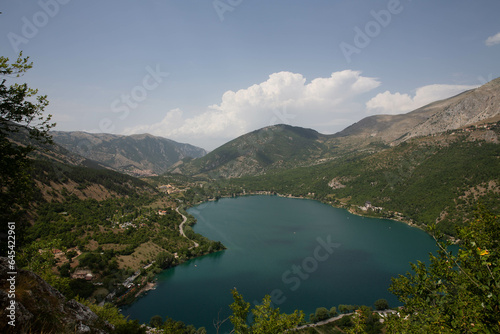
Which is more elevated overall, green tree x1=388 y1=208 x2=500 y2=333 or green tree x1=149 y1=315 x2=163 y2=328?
green tree x1=388 y1=208 x2=500 y2=333

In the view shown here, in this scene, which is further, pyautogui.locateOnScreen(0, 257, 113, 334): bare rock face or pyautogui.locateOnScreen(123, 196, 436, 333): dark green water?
pyautogui.locateOnScreen(123, 196, 436, 333): dark green water

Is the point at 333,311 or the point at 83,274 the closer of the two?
the point at 333,311

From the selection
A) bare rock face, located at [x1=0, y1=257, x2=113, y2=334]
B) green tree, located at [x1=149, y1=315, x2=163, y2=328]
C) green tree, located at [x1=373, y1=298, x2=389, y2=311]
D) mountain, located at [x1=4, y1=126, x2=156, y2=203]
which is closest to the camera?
bare rock face, located at [x1=0, y1=257, x2=113, y2=334]

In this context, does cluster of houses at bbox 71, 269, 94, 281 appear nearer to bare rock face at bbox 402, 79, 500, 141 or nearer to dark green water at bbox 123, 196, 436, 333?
dark green water at bbox 123, 196, 436, 333

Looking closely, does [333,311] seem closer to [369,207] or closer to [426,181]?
[369,207]

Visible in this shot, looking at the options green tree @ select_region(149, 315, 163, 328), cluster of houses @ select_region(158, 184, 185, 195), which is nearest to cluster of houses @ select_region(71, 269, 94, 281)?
green tree @ select_region(149, 315, 163, 328)

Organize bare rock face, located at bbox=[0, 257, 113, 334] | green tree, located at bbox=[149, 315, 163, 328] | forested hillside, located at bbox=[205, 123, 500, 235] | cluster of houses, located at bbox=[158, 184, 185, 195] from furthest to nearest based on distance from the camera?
cluster of houses, located at bbox=[158, 184, 185, 195], forested hillside, located at bbox=[205, 123, 500, 235], green tree, located at bbox=[149, 315, 163, 328], bare rock face, located at bbox=[0, 257, 113, 334]

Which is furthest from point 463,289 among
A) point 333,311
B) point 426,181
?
point 426,181
